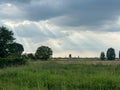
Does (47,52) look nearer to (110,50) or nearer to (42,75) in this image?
(110,50)

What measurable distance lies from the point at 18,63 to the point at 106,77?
35.9 metres

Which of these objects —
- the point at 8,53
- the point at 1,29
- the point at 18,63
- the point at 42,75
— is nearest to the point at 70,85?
the point at 42,75

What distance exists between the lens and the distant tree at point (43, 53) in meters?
94.0

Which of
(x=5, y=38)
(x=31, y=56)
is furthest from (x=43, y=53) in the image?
(x=5, y=38)

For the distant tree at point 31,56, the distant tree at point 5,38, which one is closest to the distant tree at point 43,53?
the distant tree at point 31,56

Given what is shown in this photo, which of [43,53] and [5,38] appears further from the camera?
[43,53]

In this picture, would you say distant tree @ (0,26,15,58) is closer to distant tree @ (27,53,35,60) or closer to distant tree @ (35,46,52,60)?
distant tree @ (27,53,35,60)

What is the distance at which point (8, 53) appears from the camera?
77875 mm

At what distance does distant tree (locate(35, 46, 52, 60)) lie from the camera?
94012 millimetres

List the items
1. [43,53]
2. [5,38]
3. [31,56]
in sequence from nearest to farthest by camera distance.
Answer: [5,38], [31,56], [43,53]

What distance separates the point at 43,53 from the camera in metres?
95.5

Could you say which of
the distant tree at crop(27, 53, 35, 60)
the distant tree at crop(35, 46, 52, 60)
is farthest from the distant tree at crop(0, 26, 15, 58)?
the distant tree at crop(35, 46, 52, 60)

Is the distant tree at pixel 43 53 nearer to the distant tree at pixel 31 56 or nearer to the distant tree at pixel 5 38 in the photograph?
the distant tree at pixel 31 56

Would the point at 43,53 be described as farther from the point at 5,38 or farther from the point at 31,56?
the point at 5,38
